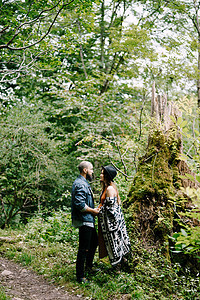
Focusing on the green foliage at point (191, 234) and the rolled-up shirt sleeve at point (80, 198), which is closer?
the green foliage at point (191, 234)

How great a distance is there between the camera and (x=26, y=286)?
4379 mm

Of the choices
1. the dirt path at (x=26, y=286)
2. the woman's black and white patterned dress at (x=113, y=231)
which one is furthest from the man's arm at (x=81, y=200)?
the dirt path at (x=26, y=286)

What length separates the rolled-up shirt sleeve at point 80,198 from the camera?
164 inches

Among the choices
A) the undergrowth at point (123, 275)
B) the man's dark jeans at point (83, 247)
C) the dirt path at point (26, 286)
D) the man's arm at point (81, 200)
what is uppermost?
the man's arm at point (81, 200)

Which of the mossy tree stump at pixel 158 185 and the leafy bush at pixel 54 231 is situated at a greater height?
the mossy tree stump at pixel 158 185

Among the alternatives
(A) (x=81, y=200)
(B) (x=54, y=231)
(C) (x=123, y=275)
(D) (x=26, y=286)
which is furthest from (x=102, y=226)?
(B) (x=54, y=231)

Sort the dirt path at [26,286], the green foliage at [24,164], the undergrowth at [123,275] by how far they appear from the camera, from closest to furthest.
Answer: the undergrowth at [123,275] < the dirt path at [26,286] < the green foliage at [24,164]

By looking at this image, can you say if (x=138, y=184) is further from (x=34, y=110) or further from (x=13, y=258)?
(x=34, y=110)

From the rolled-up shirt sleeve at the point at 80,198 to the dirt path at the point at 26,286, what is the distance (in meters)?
1.31

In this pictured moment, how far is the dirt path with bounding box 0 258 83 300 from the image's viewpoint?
155 inches

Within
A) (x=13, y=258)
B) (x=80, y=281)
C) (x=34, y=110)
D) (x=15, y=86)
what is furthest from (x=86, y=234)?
(x=15, y=86)

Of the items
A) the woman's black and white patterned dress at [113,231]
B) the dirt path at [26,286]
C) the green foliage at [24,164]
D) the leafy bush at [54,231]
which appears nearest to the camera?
the dirt path at [26,286]

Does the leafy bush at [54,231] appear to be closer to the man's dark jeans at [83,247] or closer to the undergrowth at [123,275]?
the undergrowth at [123,275]

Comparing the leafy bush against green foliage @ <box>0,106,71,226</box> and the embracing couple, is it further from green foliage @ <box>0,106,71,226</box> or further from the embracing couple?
the embracing couple
